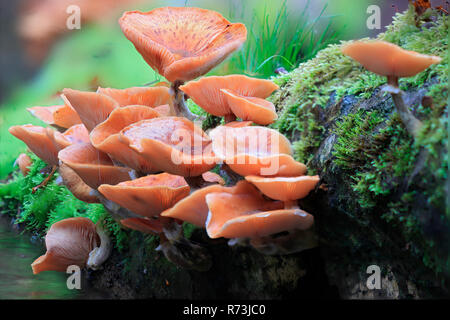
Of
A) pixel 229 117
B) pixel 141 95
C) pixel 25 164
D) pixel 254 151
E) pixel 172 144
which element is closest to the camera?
pixel 254 151

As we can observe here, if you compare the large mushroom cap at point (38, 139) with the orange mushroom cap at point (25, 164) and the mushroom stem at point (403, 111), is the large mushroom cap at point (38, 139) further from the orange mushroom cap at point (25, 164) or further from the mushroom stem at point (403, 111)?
the mushroom stem at point (403, 111)

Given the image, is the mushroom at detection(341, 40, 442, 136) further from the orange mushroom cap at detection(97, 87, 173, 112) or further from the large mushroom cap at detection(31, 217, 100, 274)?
the large mushroom cap at detection(31, 217, 100, 274)

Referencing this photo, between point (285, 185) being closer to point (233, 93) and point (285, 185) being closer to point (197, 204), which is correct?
point (197, 204)

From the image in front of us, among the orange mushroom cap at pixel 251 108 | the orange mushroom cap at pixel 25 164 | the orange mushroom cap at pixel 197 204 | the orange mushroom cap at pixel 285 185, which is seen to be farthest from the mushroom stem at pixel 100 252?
the orange mushroom cap at pixel 25 164

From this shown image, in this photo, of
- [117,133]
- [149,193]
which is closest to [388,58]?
[149,193]

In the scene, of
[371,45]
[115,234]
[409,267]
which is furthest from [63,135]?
[409,267]

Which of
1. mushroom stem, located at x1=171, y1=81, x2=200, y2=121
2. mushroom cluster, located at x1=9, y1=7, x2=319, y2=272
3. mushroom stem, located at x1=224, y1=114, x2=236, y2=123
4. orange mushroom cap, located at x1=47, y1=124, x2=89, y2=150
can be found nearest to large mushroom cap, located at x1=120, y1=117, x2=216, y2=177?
mushroom cluster, located at x1=9, y1=7, x2=319, y2=272

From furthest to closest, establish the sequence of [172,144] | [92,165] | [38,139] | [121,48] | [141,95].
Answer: [121,48] < [38,139] < [141,95] < [92,165] < [172,144]
